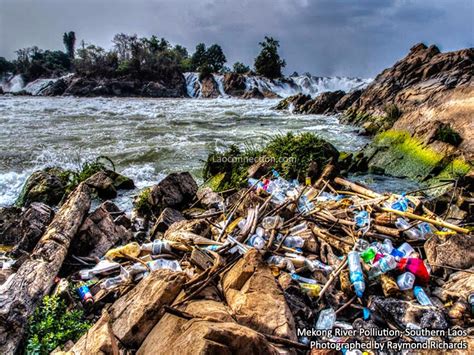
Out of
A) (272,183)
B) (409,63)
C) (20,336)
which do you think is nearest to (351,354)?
(20,336)

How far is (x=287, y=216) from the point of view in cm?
359

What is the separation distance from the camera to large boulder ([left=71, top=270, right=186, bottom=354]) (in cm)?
188

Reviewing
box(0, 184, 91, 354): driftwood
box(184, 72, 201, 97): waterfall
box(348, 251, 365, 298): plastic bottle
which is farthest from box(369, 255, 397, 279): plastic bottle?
Result: box(184, 72, 201, 97): waterfall

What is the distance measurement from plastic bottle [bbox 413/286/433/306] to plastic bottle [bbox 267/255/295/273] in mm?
923

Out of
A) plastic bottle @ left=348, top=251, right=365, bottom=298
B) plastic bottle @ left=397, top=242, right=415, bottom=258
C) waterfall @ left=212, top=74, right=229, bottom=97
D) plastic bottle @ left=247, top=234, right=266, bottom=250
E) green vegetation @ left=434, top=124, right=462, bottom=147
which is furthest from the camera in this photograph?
waterfall @ left=212, top=74, right=229, bottom=97

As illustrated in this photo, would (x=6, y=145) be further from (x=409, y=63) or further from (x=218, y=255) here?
(x=409, y=63)

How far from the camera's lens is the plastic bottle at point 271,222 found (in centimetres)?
325

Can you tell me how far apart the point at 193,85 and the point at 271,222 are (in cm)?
4540

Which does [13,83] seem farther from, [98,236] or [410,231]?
[410,231]

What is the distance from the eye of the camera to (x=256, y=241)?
303cm

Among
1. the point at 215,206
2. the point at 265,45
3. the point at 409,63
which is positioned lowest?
the point at 215,206

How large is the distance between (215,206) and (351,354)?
3092 mm

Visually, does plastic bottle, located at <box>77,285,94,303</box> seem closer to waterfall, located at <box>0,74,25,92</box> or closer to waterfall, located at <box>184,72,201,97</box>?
waterfall, located at <box>184,72,201,97</box>

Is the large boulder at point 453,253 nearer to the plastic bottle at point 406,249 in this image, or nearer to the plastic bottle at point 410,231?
the plastic bottle at point 406,249
